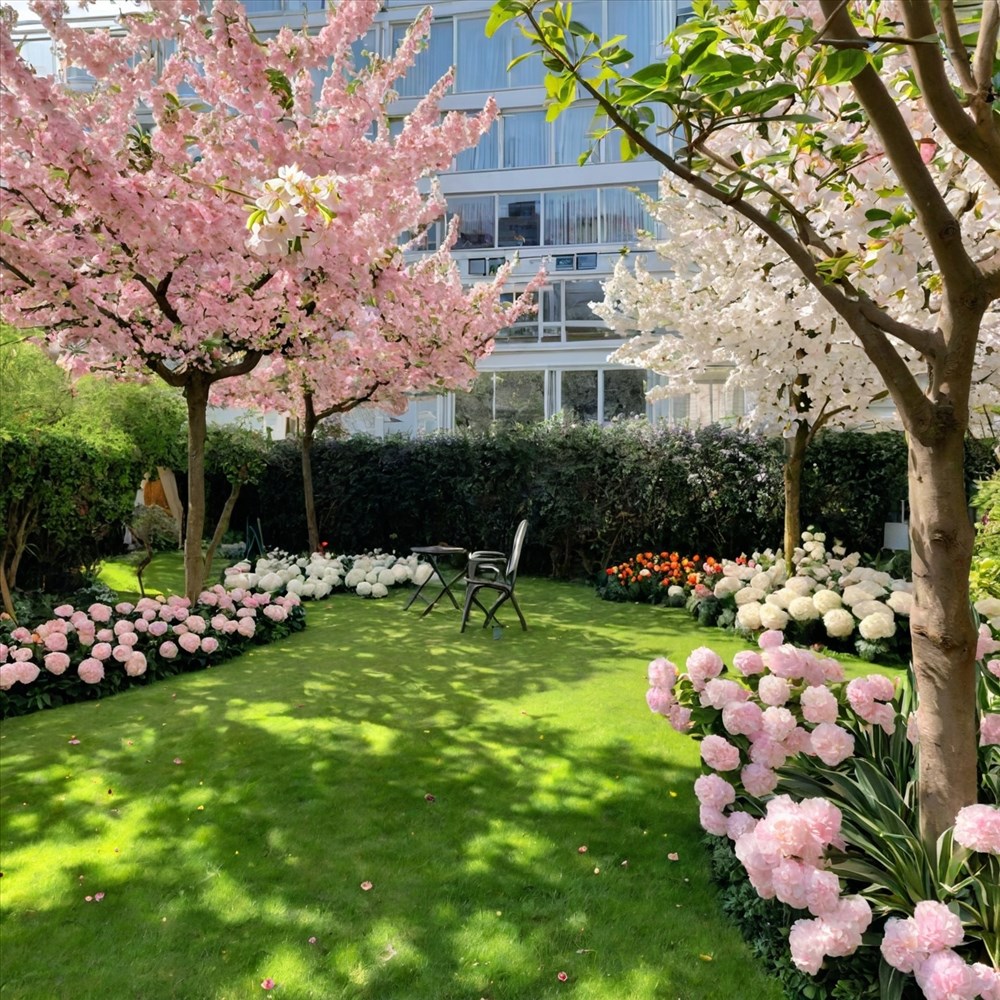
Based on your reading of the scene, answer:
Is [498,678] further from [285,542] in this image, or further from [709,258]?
[285,542]

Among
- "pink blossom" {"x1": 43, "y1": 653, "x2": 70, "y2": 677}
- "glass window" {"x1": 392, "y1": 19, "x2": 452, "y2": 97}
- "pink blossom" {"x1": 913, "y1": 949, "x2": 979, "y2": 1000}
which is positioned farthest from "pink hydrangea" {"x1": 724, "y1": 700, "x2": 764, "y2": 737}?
"glass window" {"x1": 392, "y1": 19, "x2": 452, "y2": 97}

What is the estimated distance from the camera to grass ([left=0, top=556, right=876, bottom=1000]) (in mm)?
2416

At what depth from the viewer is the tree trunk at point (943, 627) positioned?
207 cm

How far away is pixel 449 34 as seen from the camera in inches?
739

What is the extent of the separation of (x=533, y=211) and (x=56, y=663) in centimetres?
1624

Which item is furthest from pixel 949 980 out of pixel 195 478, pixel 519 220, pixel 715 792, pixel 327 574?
pixel 519 220

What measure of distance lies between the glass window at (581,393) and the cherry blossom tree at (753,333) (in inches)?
376

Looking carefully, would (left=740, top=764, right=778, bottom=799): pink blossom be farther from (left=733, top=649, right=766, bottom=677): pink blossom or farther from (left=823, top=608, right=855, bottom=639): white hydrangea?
(left=823, top=608, right=855, bottom=639): white hydrangea

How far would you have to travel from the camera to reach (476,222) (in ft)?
61.3

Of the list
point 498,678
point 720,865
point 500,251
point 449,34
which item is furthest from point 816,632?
point 449,34

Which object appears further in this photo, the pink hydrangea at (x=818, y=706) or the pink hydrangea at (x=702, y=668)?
the pink hydrangea at (x=702, y=668)

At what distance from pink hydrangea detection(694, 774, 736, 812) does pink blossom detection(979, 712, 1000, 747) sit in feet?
2.89

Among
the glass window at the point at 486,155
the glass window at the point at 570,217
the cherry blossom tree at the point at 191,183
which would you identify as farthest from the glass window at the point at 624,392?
the cherry blossom tree at the point at 191,183

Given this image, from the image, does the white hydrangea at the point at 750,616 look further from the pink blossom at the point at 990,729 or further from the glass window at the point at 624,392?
the glass window at the point at 624,392
